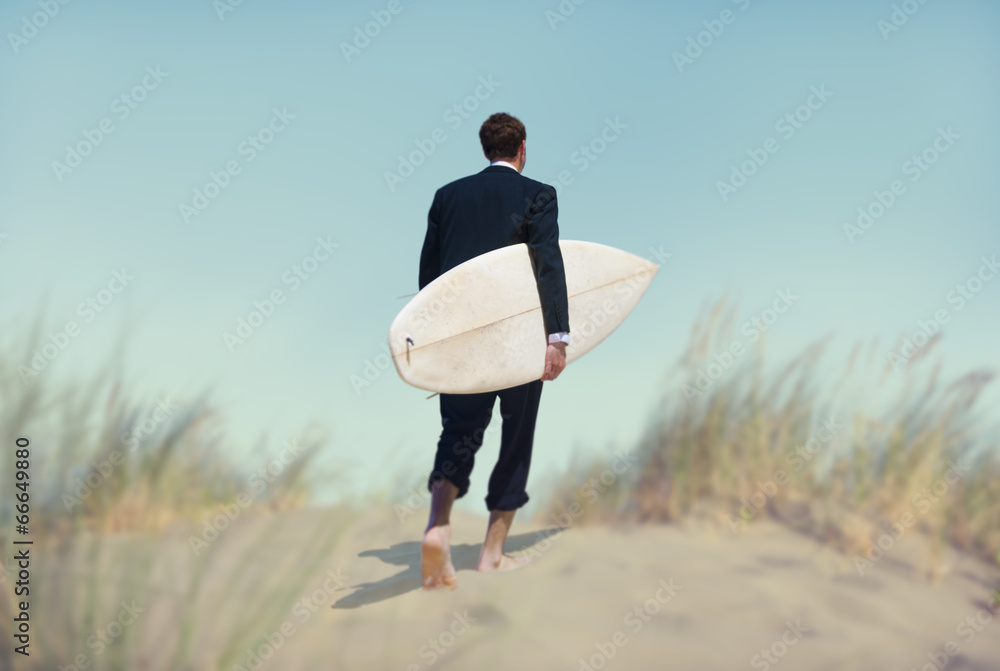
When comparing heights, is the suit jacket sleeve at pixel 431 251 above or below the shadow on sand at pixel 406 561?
above

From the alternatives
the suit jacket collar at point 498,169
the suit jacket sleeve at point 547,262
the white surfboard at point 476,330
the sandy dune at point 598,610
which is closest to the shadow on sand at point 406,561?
the sandy dune at point 598,610

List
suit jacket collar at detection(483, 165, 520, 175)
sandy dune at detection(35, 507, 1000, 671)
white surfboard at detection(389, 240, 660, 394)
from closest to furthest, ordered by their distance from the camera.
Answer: sandy dune at detection(35, 507, 1000, 671), white surfboard at detection(389, 240, 660, 394), suit jacket collar at detection(483, 165, 520, 175)

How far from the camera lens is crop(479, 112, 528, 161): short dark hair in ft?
10.3

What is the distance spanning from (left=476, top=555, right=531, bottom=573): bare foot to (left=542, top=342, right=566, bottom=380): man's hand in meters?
0.72

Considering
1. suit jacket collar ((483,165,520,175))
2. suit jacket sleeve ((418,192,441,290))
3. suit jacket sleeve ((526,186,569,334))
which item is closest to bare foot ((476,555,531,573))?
suit jacket sleeve ((526,186,569,334))

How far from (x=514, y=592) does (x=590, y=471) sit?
1168 mm

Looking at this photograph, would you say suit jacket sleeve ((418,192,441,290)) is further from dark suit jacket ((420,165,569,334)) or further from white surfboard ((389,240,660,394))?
white surfboard ((389,240,660,394))

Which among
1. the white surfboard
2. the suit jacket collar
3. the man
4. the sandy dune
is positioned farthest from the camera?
the suit jacket collar

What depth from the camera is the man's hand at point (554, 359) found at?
3.04 m

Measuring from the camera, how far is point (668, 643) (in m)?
2.57

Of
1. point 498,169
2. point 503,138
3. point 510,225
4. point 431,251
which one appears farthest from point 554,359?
point 503,138

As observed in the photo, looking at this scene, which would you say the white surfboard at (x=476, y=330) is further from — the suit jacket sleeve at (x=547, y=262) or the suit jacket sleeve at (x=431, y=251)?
the suit jacket sleeve at (x=431, y=251)

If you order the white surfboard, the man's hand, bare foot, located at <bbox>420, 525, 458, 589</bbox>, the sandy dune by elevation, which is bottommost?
the sandy dune

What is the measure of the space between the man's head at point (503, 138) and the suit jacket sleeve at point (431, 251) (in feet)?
0.88
